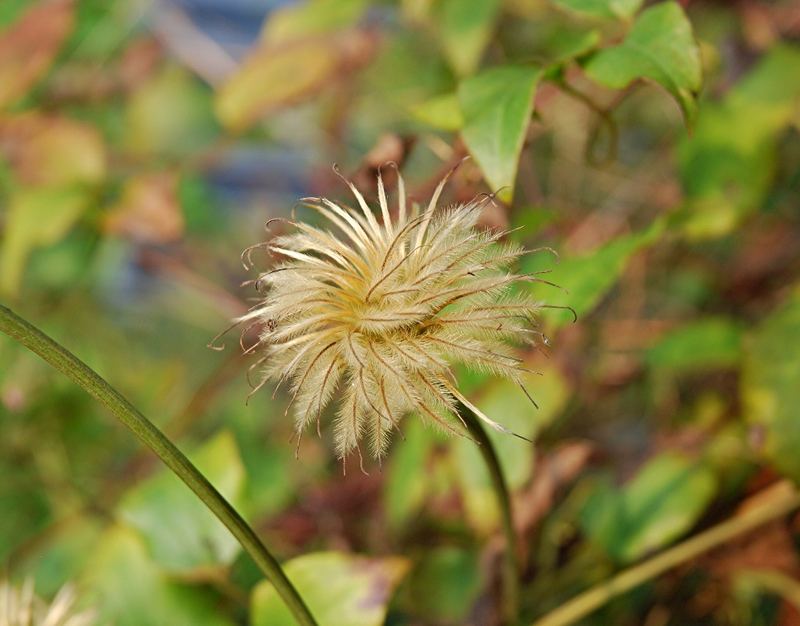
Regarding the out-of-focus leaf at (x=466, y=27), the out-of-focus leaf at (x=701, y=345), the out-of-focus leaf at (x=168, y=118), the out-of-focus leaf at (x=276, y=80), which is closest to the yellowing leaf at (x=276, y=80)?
the out-of-focus leaf at (x=276, y=80)

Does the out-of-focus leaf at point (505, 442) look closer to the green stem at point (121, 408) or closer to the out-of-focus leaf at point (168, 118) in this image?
the green stem at point (121, 408)

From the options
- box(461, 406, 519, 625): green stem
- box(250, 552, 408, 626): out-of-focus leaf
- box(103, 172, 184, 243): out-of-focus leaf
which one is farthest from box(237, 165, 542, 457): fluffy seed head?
box(103, 172, 184, 243): out-of-focus leaf

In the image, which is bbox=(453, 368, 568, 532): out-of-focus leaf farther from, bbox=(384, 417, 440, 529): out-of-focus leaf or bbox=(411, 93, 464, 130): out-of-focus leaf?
bbox=(411, 93, 464, 130): out-of-focus leaf

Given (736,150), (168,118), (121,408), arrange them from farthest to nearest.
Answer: (168,118)
(736,150)
(121,408)

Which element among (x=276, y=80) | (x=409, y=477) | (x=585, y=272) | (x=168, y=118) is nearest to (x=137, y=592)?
(x=409, y=477)

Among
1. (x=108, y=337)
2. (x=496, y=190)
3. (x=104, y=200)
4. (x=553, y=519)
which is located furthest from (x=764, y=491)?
(x=108, y=337)

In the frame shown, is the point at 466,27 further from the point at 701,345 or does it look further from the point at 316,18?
the point at 701,345

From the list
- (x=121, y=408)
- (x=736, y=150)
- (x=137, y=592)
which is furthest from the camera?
(x=736, y=150)
